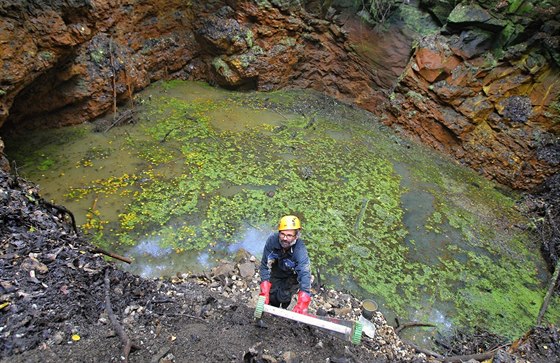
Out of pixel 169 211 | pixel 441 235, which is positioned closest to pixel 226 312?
pixel 169 211

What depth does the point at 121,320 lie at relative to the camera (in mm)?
3791

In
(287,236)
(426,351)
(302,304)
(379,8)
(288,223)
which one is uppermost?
(379,8)

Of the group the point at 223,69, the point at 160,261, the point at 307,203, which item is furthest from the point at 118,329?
the point at 223,69

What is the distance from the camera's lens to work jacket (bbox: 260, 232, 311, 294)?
392 centimetres

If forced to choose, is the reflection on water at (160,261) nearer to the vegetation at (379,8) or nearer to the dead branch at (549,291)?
the dead branch at (549,291)

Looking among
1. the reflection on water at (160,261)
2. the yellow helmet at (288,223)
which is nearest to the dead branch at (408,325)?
the yellow helmet at (288,223)

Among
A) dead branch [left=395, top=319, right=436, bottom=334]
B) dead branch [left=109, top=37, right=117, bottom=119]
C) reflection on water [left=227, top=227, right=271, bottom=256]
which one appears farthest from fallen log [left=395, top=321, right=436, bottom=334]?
dead branch [left=109, top=37, right=117, bottom=119]

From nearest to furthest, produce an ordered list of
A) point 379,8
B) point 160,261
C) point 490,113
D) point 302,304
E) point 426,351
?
point 302,304, point 426,351, point 160,261, point 490,113, point 379,8

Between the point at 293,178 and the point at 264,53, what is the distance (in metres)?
5.14

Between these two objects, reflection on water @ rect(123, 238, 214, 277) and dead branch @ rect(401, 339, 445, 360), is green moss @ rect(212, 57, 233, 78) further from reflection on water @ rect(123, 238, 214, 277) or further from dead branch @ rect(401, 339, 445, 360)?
dead branch @ rect(401, 339, 445, 360)

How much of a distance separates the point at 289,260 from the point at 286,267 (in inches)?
5.7

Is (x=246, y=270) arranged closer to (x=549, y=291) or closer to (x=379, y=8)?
(x=549, y=291)

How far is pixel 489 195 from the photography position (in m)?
9.11

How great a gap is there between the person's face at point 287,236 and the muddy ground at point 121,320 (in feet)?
3.63
